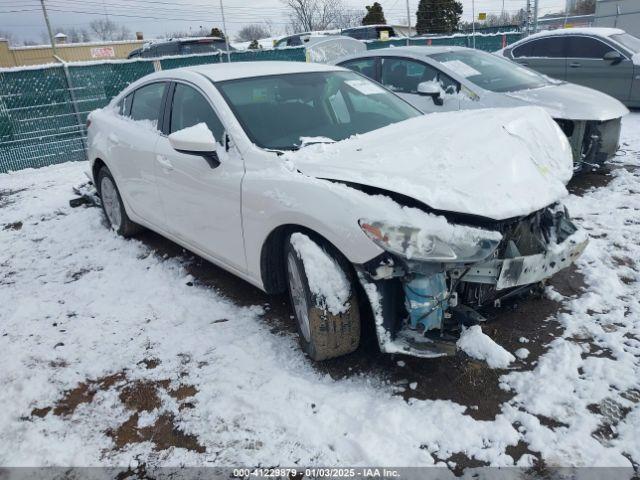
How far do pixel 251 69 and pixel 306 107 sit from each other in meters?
0.65

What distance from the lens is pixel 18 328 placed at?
3.58 metres

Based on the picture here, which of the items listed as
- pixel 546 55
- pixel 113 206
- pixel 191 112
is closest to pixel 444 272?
pixel 191 112

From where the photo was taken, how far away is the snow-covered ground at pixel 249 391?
2244 mm

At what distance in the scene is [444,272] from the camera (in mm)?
2400

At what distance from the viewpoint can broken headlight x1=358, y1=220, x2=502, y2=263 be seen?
2295 millimetres

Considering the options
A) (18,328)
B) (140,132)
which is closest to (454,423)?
(18,328)

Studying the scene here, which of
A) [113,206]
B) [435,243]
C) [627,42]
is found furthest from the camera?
[627,42]

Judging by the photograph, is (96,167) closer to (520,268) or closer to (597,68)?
(520,268)

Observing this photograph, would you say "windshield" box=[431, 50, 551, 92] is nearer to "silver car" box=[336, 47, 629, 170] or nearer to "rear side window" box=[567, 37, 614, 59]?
"silver car" box=[336, 47, 629, 170]

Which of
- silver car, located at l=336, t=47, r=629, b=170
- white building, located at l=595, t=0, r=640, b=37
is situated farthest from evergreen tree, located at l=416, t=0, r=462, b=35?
silver car, located at l=336, t=47, r=629, b=170

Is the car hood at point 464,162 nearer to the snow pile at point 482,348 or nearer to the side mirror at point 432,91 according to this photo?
the snow pile at point 482,348

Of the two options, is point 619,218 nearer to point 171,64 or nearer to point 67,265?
point 67,265

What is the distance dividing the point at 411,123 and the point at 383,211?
4.47 ft

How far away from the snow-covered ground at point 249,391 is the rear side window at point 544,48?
21.4 ft
